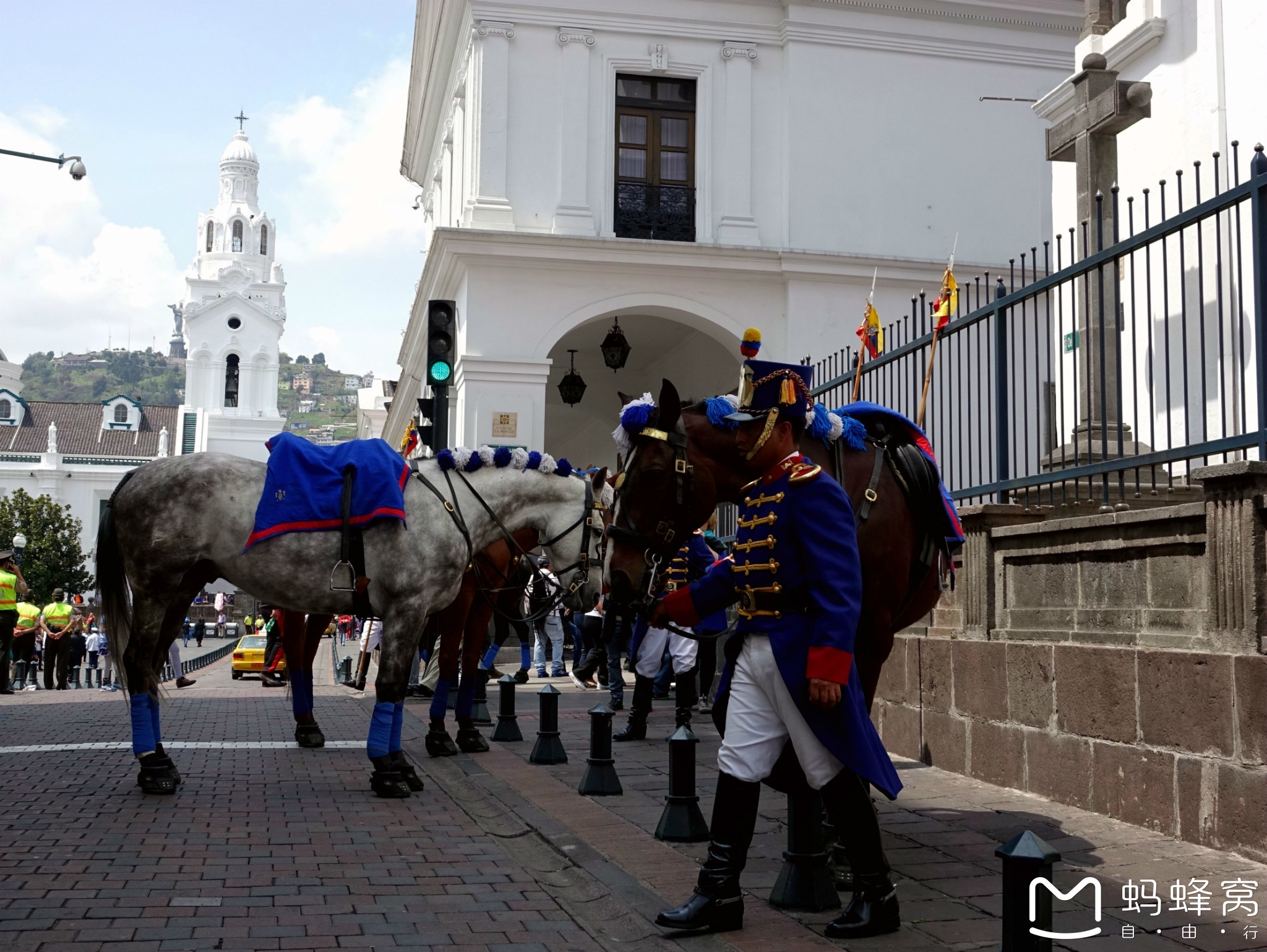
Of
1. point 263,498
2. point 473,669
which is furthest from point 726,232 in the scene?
point 263,498

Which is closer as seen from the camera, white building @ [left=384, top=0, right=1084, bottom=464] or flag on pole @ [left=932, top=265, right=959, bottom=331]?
flag on pole @ [left=932, top=265, right=959, bottom=331]

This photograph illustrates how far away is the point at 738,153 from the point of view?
21062mm

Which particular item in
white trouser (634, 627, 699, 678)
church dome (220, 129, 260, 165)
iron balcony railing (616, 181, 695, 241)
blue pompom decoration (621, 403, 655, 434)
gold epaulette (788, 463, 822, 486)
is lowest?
white trouser (634, 627, 699, 678)

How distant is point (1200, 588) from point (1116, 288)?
1.87 metres

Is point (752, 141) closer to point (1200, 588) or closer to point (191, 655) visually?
point (1200, 588)

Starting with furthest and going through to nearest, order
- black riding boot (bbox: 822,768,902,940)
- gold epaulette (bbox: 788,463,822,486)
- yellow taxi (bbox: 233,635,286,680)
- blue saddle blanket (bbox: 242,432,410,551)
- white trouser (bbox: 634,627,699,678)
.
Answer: yellow taxi (bbox: 233,635,286,680) → white trouser (bbox: 634,627,699,678) → blue saddle blanket (bbox: 242,432,410,551) → gold epaulette (bbox: 788,463,822,486) → black riding boot (bbox: 822,768,902,940)

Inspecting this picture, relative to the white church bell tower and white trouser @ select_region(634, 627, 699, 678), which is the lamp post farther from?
the white church bell tower

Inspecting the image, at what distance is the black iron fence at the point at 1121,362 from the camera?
5965mm

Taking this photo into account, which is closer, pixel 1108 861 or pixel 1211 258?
pixel 1108 861

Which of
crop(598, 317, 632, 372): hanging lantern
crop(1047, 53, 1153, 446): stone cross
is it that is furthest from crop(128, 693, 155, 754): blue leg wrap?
crop(598, 317, 632, 372): hanging lantern

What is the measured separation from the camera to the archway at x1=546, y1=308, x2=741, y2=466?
23.1 meters

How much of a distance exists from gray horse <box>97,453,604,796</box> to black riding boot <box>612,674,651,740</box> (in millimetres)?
2701

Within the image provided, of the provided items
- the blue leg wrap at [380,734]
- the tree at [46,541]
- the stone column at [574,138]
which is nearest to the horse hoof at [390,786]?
the blue leg wrap at [380,734]

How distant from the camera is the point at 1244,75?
10.7 m
